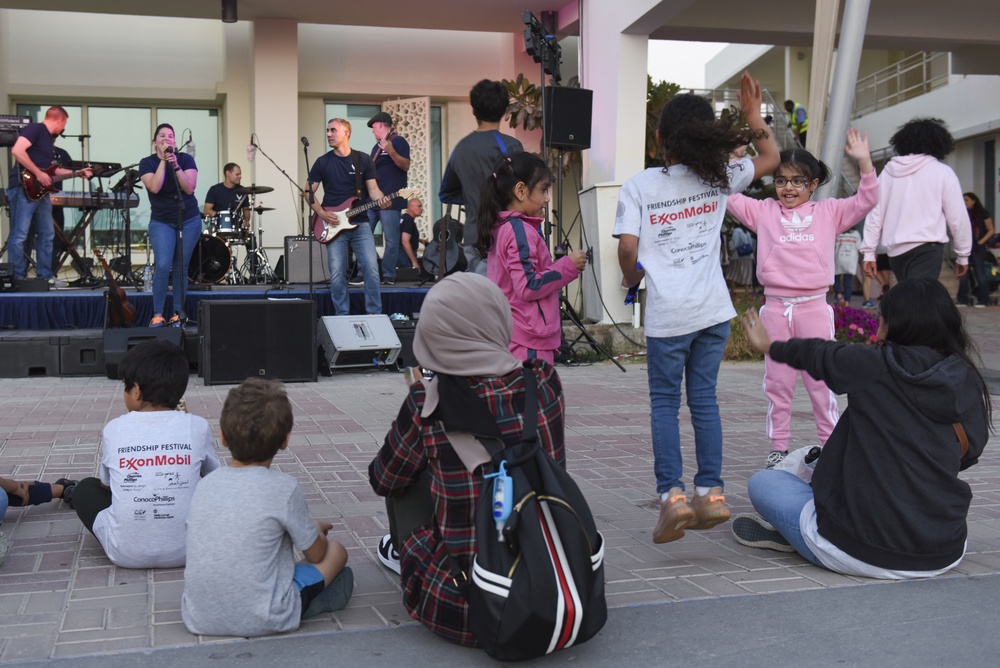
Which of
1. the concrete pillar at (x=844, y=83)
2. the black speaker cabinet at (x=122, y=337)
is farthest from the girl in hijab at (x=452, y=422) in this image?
the black speaker cabinet at (x=122, y=337)

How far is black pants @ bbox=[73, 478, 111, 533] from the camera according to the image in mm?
3711

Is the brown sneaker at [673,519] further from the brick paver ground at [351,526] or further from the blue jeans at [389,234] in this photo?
the blue jeans at [389,234]

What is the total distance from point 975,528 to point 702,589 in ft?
4.58

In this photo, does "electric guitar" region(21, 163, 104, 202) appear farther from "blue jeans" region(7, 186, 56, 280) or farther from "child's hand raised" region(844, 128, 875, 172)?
"child's hand raised" region(844, 128, 875, 172)

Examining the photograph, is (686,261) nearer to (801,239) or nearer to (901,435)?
(901,435)

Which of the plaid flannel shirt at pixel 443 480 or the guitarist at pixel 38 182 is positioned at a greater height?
the guitarist at pixel 38 182

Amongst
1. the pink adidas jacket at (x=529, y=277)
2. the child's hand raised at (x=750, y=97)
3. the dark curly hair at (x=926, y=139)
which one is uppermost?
the dark curly hair at (x=926, y=139)

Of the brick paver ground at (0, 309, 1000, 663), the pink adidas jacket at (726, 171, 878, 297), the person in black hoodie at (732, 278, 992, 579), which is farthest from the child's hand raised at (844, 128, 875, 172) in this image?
the brick paver ground at (0, 309, 1000, 663)

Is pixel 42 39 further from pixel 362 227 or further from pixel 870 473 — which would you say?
pixel 870 473

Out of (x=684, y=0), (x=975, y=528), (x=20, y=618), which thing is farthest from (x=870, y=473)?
(x=684, y=0)

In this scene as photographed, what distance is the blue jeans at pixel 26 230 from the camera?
10703 mm

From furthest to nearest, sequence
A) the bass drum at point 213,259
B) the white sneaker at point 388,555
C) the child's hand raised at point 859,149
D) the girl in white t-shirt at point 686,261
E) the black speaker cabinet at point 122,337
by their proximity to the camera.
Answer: the bass drum at point 213,259
the black speaker cabinet at point 122,337
the child's hand raised at point 859,149
the girl in white t-shirt at point 686,261
the white sneaker at point 388,555

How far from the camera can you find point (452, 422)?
2777 millimetres

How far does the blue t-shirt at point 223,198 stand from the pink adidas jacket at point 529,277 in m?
10.1
